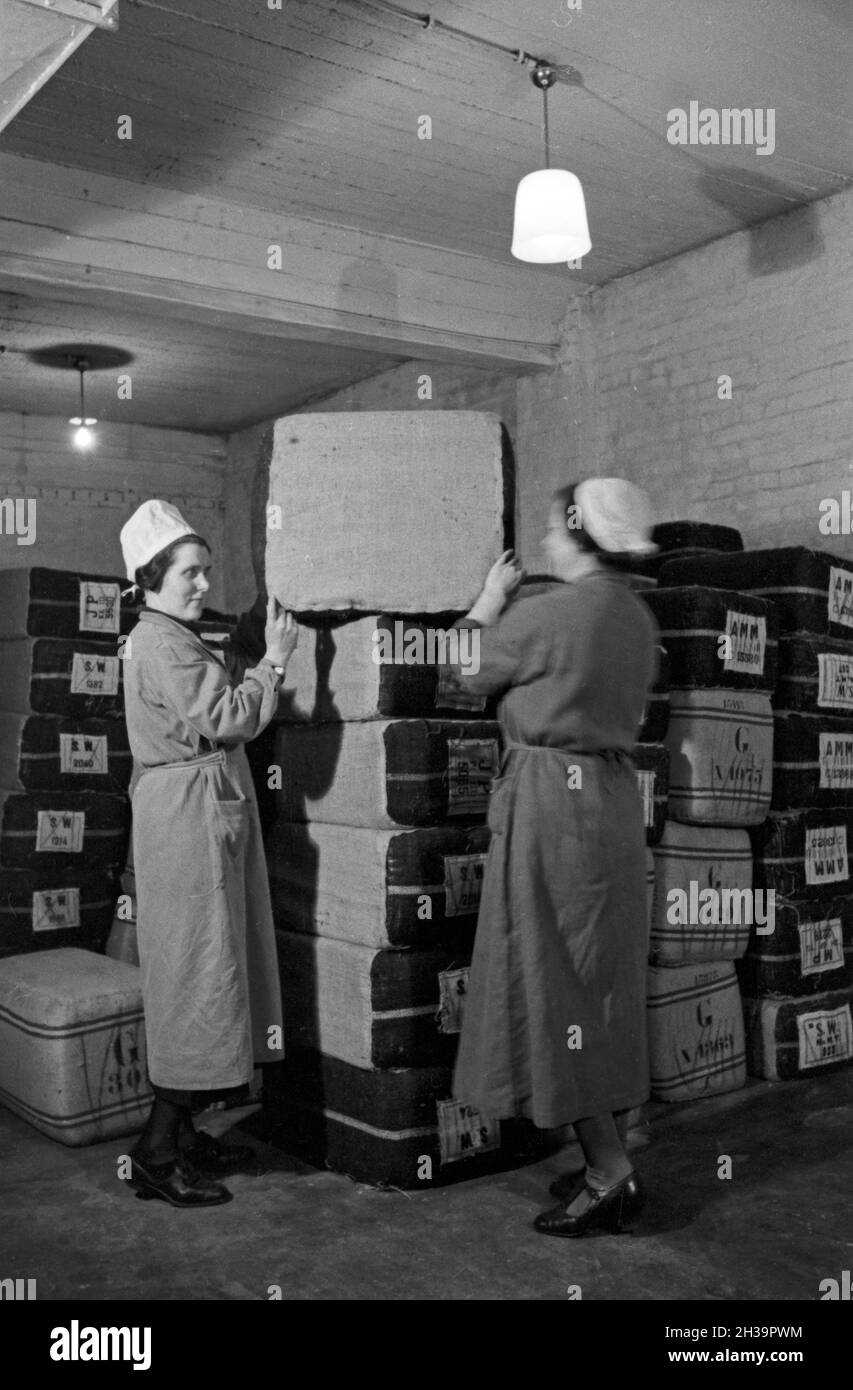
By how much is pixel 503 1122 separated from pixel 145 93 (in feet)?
13.5

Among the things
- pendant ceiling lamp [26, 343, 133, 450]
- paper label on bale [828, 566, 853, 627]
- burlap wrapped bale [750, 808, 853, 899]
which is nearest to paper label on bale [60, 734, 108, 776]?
burlap wrapped bale [750, 808, 853, 899]

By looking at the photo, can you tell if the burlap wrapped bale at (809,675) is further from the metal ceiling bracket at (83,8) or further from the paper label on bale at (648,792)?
the metal ceiling bracket at (83,8)

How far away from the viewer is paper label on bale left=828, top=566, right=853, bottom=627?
464cm

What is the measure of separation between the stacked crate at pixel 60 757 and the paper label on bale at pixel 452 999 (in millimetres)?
2025

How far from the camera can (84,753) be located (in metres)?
4.79

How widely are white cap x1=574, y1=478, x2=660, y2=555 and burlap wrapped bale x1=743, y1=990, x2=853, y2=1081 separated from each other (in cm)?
214

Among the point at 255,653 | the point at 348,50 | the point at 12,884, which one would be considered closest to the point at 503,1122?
the point at 255,653

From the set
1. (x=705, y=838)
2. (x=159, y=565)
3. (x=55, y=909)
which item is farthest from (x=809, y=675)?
(x=55, y=909)

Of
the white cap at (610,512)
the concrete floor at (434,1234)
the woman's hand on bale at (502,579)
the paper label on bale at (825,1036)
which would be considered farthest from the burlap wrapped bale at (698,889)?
the white cap at (610,512)

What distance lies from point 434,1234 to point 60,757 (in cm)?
253

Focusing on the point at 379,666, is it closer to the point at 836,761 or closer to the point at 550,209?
the point at 550,209

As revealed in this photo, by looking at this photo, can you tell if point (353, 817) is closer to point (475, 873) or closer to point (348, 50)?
point (475, 873)

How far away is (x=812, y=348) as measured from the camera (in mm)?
5715

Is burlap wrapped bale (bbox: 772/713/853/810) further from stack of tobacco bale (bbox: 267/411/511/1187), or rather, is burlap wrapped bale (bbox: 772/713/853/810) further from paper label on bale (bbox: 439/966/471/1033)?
paper label on bale (bbox: 439/966/471/1033)
